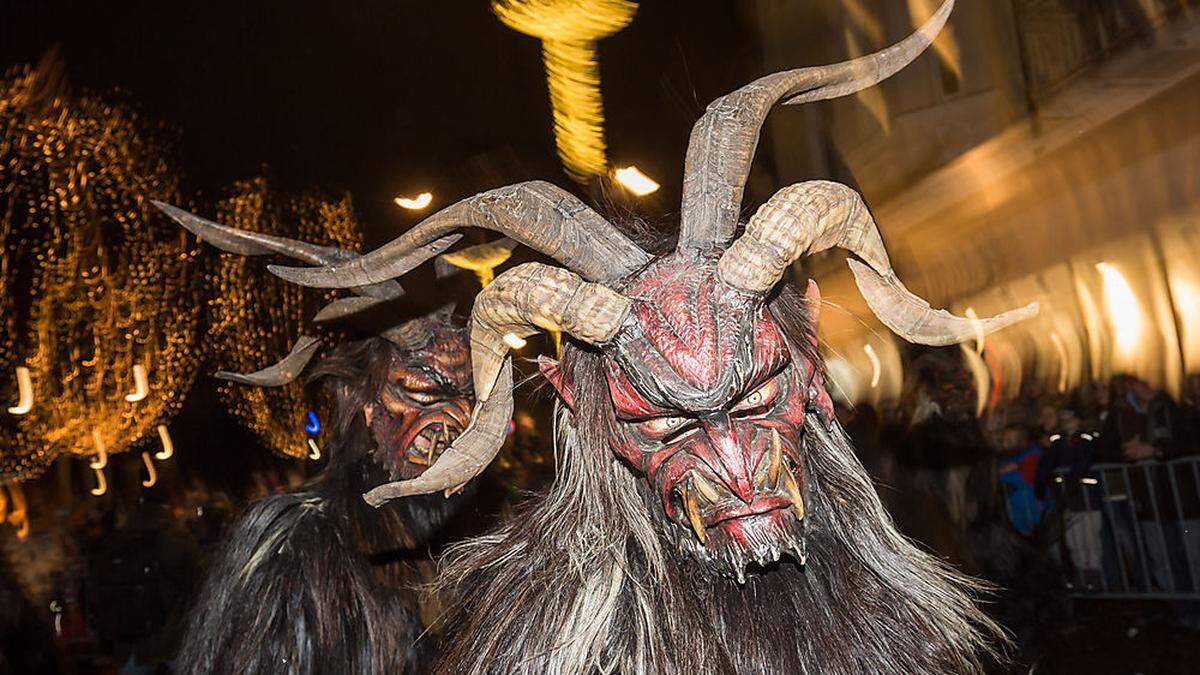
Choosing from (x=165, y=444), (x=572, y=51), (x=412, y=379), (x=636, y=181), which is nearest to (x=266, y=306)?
(x=165, y=444)

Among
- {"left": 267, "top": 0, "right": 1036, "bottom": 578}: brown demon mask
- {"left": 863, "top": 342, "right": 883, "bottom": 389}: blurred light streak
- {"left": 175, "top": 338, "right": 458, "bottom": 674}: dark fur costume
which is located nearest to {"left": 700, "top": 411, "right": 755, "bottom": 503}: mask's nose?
{"left": 267, "top": 0, "right": 1036, "bottom": 578}: brown demon mask

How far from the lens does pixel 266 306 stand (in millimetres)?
6016

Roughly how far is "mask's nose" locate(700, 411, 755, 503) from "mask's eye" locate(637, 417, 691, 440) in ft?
0.19

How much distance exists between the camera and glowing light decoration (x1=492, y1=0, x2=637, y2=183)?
449 cm

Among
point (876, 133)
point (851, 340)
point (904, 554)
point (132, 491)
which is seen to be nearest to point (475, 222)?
point (904, 554)

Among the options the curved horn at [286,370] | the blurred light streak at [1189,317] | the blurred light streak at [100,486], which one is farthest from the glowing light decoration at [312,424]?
the blurred light streak at [1189,317]

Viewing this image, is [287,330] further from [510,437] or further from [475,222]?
[475,222]

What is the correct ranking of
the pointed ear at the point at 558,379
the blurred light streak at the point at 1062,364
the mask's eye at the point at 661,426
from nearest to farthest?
the mask's eye at the point at 661,426
the pointed ear at the point at 558,379
the blurred light streak at the point at 1062,364

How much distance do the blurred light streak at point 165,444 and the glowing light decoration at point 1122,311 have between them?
17.5 ft

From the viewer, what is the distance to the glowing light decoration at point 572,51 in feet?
14.7

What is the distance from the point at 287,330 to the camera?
581cm

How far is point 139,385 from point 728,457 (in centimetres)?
528

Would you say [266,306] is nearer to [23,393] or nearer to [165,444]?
[165,444]

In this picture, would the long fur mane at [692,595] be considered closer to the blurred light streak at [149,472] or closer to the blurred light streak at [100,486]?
the blurred light streak at [149,472]
